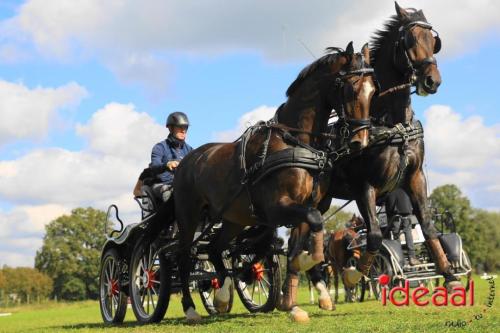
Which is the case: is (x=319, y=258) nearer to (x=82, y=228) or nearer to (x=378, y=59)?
(x=378, y=59)

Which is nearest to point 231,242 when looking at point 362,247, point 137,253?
point 137,253

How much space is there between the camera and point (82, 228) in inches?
2803

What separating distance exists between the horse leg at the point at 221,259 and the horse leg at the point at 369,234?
167cm

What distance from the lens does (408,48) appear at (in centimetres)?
845

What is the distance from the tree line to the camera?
66.8m

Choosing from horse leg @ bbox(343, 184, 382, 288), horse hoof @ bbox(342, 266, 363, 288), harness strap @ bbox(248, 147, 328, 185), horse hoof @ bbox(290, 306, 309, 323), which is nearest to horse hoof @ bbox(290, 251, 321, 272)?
horse hoof @ bbox(290, 306, 309, 323)

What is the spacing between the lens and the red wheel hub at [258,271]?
10.2m

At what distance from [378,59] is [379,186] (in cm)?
192

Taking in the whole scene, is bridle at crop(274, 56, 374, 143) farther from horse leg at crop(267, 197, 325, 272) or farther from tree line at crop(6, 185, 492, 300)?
tree line at crop(6, 185, 492, 300)

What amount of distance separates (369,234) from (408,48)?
2499 mm

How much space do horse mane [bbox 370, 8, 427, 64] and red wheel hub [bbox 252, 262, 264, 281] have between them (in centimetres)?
355

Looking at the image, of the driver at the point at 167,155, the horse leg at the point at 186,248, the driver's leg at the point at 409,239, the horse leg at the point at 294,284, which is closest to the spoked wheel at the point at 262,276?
the horse leg at the point at 186,248

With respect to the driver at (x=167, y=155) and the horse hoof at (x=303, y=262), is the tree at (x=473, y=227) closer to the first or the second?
the driver at (x=167, y=155)

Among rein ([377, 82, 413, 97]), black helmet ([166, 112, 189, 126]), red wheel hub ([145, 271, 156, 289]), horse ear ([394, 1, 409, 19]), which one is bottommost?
red wheel hub ([145, 271, 156, 289])
